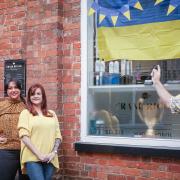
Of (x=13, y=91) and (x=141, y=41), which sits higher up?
(x=141, y=41)

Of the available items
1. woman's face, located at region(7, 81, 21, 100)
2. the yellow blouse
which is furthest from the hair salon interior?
the yellow blouse

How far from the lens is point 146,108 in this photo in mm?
5344

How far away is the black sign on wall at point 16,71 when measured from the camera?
236 inches

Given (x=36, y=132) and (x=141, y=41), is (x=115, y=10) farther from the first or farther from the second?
(x=36, y=132)

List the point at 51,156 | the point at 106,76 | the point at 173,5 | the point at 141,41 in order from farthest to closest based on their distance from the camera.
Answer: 1. the point at 106,76
2. the point at 141,41
3. the point at 173,5
4. the point at 51,156

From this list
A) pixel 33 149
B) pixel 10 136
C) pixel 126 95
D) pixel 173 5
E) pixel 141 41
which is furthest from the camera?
pixel 126 95

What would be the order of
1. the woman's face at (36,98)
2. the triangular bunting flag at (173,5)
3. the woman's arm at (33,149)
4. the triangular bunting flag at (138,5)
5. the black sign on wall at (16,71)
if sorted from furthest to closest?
the black sign on wall at (16,71) → the triangular bunting flag at (138,5) → the triangular bunting flag at (173,5) → the woman's face at (36,98) → the woman's arm at (33,149)

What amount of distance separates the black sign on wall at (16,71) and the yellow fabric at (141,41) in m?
1.19

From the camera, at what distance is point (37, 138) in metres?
4.63

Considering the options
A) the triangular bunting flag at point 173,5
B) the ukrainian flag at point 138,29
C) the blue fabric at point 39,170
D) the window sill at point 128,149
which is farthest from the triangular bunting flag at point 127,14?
the blue fabric at point 39,170

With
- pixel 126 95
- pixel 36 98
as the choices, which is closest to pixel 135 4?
pixel 126 95

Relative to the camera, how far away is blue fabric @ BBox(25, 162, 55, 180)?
4.57 meters

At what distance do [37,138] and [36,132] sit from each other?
0.07m

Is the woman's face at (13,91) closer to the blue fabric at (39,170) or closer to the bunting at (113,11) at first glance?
the blue fabric at (39,170)
